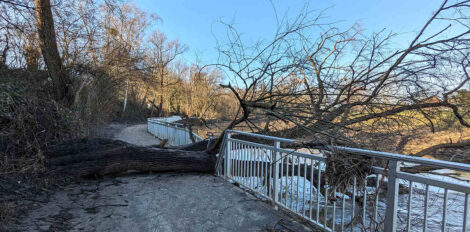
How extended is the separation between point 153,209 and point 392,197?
2467 millimetres

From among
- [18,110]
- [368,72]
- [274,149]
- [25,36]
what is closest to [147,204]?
[274,149]

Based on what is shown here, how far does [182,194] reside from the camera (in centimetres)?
334

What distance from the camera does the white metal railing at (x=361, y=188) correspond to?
1486 mm

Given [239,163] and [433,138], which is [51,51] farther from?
[433,138]

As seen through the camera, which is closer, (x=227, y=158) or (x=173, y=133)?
(x=227, y=158)

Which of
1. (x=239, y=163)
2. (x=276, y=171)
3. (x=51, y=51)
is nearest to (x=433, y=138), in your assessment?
(x=276, y=171)

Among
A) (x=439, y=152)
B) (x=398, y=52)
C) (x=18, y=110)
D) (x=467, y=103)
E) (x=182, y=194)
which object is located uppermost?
(x=398, y=52)

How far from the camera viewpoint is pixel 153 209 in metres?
2.79

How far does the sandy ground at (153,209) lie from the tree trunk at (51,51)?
386cm

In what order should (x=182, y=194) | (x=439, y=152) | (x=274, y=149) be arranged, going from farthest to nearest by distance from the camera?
(x=439, y=152) → (x=182, y=194) → (x=274, y=149)

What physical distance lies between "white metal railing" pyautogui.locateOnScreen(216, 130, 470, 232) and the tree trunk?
483cm

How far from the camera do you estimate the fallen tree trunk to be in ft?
12.5

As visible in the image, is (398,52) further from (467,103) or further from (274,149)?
(274,149)

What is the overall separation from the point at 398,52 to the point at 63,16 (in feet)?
22.6
